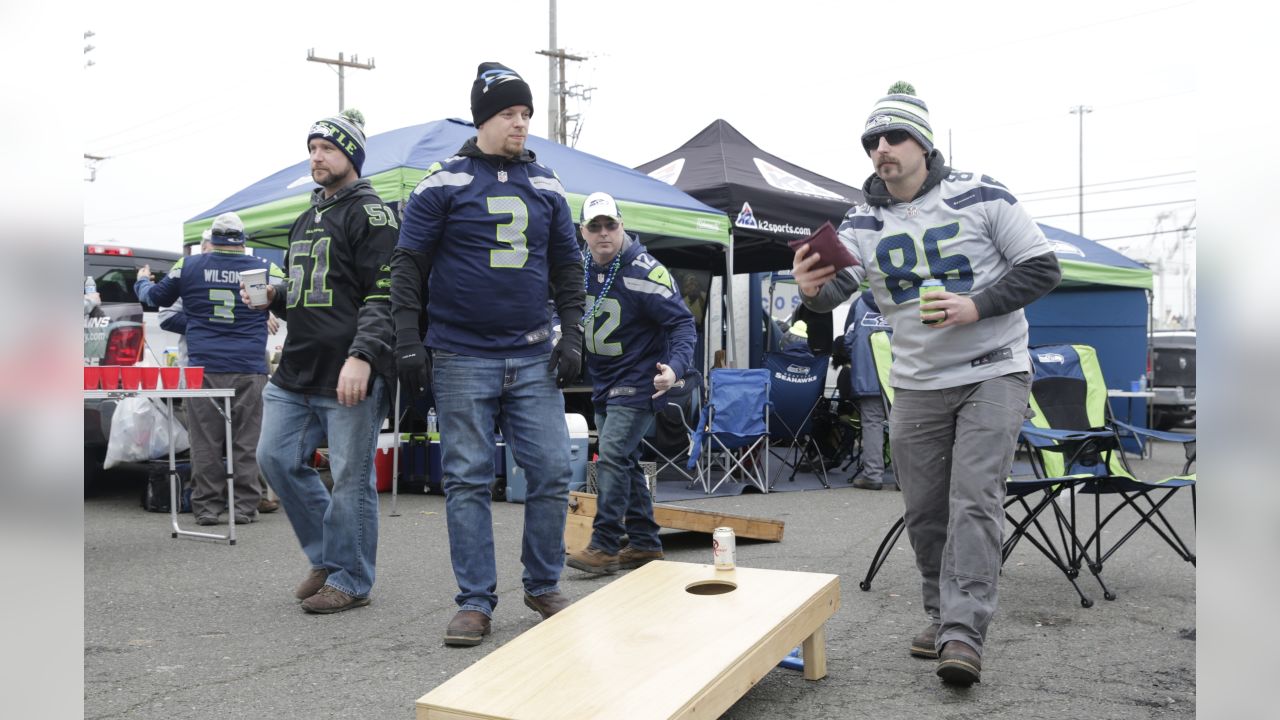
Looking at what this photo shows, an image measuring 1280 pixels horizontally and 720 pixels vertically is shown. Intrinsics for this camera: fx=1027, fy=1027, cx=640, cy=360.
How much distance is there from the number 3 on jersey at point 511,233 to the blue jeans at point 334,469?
84cm

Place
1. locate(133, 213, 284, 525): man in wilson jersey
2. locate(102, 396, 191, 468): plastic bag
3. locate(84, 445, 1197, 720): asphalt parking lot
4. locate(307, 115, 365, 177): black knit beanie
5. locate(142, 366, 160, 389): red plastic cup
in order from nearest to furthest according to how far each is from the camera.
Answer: locate(84, 445, 1197, 720): asphalt parking lot < locate(307, 115, 365, 177): black knit beanie < locate(142, 366, 160, 389): red plastic cup < locate(102, 396, 191, 468): plastic bag < locate(133, 213, 284, 525): man in wilson jersey

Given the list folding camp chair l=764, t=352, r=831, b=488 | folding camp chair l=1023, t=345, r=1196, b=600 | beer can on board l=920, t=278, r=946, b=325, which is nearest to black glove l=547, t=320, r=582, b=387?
beer can on board l=920, t=278, r=946, b=325

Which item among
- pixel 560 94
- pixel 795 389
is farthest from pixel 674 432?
pixel 560 94

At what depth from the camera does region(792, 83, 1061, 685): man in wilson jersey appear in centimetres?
339

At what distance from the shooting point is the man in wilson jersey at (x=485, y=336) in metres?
3.90

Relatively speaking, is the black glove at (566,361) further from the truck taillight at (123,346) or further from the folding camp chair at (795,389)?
the truck taillight at (123,346)

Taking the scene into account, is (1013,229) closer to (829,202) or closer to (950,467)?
(950,467)

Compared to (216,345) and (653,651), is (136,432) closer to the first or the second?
(216,345)

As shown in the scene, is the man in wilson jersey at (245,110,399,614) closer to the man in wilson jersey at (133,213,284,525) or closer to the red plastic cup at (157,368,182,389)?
the red plastic cup at (157,368,182,389)

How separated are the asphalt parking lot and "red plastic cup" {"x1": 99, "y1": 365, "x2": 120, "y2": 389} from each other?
98 cm

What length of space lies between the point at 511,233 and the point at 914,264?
4.99ft

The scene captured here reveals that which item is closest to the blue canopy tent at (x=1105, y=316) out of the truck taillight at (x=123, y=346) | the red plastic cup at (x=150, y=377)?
the truck taillight at (x=123, y=346)
